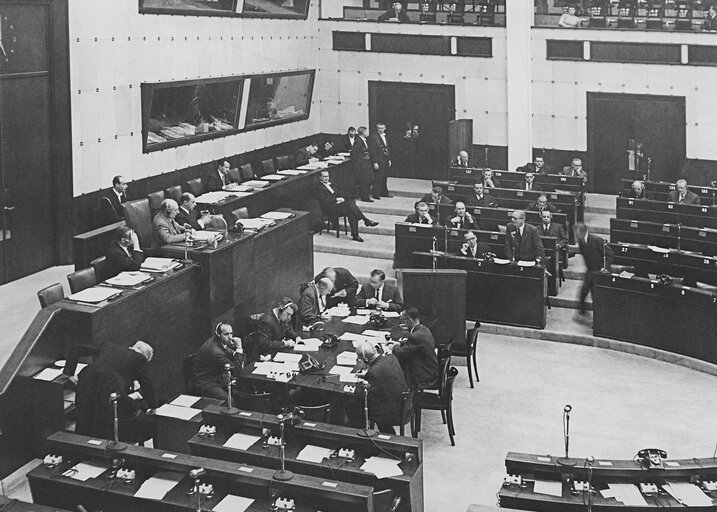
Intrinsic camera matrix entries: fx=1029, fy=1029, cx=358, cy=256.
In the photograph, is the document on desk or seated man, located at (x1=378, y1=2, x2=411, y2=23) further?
seated man, located at (x1=378, y1=2, x2=411, y2=23)

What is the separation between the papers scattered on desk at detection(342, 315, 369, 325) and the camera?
37.0 ft

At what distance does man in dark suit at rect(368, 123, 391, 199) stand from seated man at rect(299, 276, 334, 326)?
749 cm

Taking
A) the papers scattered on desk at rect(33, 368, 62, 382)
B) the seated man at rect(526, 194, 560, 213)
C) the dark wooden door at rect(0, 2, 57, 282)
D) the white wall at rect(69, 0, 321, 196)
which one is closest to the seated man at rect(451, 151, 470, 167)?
the seated man at rect(526, 194, 560, 213)

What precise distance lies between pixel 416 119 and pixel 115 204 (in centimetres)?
860

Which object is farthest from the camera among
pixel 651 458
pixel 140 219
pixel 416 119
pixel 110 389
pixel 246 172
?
pixel 416 119

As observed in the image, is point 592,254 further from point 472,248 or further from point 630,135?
point 630,135

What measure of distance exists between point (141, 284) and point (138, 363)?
1461 mm

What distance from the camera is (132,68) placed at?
14.7 m

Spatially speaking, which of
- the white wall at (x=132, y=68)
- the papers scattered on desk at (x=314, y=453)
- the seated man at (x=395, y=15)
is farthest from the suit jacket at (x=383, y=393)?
the seated man at (x=395, y=15)

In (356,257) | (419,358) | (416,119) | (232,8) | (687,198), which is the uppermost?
(232,8)

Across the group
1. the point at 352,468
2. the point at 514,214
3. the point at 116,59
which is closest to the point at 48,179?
the point at 116,59

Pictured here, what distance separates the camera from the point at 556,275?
14.1m

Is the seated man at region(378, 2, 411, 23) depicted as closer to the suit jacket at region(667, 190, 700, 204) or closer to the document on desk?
the suit jacket at region(667, 190, 700, 204)

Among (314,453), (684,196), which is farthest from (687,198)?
(314,453)
